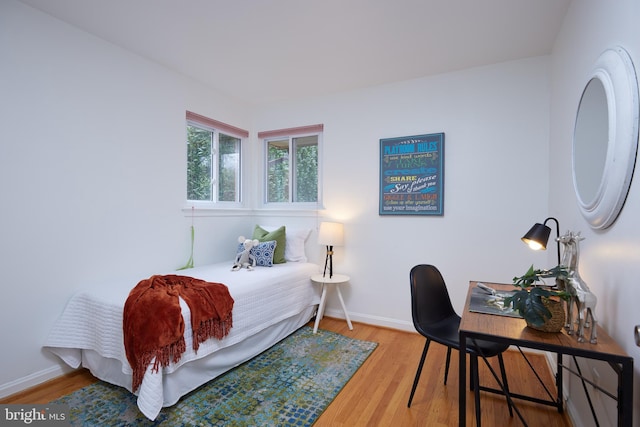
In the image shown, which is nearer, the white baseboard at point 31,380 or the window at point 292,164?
the white baseboard at point 31,380

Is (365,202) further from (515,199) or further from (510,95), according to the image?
(510,95)

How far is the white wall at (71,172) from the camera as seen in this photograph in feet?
6.61

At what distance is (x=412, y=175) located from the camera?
3053 millimetres

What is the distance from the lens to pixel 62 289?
2.24 metres

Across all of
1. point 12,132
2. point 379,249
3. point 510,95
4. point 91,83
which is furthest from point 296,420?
point 510,95

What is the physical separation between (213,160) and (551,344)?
3.37 metres

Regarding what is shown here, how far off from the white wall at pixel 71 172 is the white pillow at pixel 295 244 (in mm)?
1126

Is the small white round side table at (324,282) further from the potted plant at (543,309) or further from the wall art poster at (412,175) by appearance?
the potted plant at (543,309)

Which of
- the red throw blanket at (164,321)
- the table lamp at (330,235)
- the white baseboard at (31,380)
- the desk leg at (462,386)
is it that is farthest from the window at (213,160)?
the desk leg at (462,386)

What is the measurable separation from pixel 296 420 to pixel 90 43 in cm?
303

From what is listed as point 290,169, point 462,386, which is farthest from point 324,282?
point 462,386

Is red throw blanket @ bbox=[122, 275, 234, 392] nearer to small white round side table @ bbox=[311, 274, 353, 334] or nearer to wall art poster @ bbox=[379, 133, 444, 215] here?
small white round side table @ bbox=[311, 274, 353, 334]

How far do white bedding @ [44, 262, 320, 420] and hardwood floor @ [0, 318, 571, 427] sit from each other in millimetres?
282

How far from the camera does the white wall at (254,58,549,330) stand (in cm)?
264
